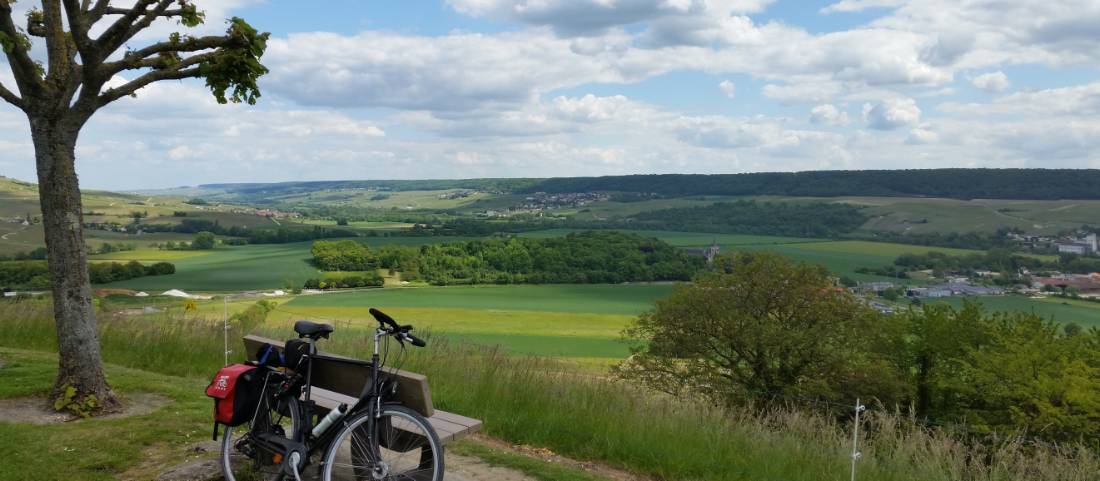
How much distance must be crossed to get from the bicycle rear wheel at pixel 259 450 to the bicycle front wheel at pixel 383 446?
1.59 feet

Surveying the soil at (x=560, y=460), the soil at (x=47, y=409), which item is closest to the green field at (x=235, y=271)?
the soil at (x=47, y=409)

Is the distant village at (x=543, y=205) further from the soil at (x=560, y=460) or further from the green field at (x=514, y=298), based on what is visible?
the soil at (x=560, y=460)

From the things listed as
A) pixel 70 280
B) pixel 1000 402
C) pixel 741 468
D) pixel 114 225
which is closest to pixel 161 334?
pixel 70 280

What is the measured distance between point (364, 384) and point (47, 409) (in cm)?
471

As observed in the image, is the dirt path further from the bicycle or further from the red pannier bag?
the red pannier bag

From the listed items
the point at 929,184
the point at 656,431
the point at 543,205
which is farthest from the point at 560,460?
the point at 543,205

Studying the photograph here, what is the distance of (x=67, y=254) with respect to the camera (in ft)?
24.3

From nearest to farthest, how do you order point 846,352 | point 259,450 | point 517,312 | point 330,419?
point 330,419 < point 259,450 < point 846,352 < point 517,312

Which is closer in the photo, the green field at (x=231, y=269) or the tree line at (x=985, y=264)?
the green field at (x=231, y=269)

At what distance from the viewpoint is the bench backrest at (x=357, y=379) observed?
16.0 feet

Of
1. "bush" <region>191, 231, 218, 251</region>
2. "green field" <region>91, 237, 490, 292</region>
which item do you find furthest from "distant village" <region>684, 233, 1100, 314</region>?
"bush" <region>191, 231, 218, 251</region>

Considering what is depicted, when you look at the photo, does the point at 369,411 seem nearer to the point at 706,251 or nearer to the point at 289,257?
the point at 289,257

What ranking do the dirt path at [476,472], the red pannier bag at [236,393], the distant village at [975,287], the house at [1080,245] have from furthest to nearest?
the house at [1080,245]
the distant village at [975,287]
the dirt path at [476,472]
the red pannier bag at [236,393]

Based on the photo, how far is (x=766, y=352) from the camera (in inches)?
1158
